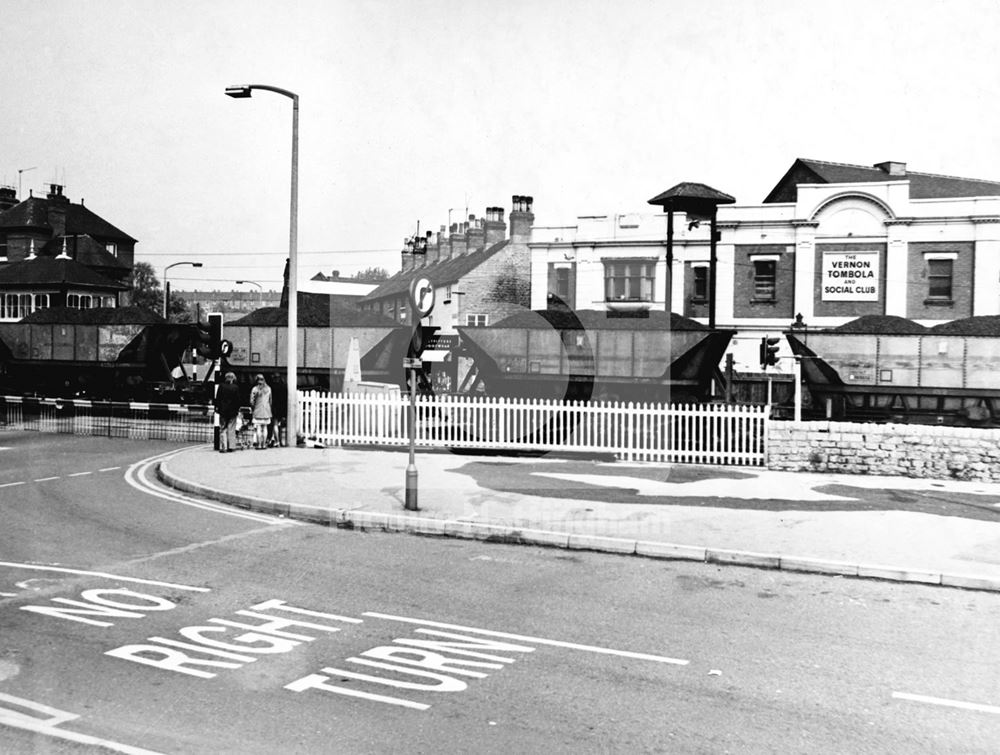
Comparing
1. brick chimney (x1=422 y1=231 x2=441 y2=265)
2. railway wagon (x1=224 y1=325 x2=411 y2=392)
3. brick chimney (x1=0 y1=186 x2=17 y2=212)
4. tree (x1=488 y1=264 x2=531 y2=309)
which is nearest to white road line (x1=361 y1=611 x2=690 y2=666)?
railway wagon (x1=224 y1=325 x2=411 y2=392)

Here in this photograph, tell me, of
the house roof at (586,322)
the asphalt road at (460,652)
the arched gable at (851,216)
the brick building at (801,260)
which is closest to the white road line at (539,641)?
the asphalt road at (460,652)

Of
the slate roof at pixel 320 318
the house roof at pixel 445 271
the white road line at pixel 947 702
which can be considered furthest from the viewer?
the house roof at pixel 445 271

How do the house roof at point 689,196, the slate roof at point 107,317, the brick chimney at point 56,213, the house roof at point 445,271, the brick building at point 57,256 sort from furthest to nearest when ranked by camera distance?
the brick chimney at point 56,213, the brick building at point 57,256, the house roof at point 445,271, the house roof at point 689,196, the slate roof at point 107,317

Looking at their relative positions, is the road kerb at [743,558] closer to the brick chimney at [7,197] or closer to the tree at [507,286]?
the tree at [507,286]

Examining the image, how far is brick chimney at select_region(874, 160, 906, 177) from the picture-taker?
49.7m

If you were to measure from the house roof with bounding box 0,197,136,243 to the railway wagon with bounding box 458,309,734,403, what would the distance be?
207ft

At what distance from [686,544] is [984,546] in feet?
11.6

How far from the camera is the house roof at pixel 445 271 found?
50.4 meters

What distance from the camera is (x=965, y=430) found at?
16.9 metres

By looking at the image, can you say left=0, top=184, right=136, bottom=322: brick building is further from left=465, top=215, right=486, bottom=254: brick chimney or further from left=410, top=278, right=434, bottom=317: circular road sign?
left=410, top=278, right=434, bottom=317: circular road sign

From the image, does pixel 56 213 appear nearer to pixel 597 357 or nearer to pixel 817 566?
pixel 597 357

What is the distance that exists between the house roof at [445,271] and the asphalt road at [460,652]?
35.4 m

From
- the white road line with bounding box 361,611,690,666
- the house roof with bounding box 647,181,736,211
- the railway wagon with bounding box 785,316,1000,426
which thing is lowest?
the white road line with bounding box 361,611,690,666

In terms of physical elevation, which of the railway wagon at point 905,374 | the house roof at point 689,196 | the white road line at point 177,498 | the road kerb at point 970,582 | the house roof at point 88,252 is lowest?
the road kerb at point 970,582
